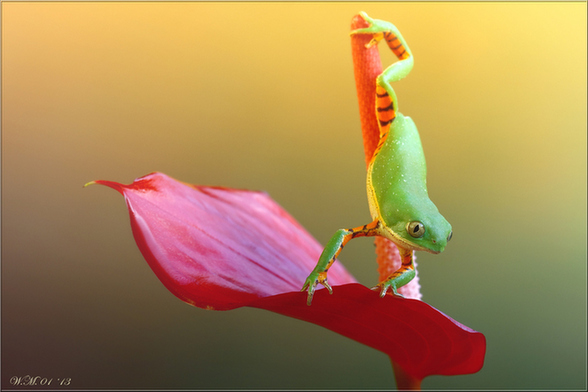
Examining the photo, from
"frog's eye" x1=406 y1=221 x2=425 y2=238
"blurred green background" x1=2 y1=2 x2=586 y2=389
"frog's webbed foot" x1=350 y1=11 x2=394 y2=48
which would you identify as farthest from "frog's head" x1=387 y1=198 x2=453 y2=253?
"blurred green background" x1=2 y1=2 x2=586 y2=389

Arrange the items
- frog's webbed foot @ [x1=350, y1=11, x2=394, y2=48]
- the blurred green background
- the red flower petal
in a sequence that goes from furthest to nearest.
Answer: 1. the blurred green background
2. frog's webbed foot @ [x1=350, y1=11, x2=394, y2=48]
3. the red flower petal

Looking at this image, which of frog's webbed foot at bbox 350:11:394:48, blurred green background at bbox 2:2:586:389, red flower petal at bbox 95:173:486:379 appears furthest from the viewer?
blurred green background at bbox 2:2:586:389

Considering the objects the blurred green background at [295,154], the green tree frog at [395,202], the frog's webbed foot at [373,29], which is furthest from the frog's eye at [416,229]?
the blurred green background at [295,154]

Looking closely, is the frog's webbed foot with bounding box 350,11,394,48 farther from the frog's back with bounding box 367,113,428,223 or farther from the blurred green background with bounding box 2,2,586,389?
the blurred green background with bounding box 2,2,586,389

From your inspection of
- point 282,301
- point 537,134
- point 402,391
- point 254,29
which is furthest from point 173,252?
point 537,134

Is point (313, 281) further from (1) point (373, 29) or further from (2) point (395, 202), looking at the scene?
(1) point (373, 29)

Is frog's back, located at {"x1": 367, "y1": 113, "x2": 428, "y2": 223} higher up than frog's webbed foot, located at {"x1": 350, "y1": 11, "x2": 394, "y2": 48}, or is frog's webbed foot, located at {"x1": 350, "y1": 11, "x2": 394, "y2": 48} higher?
frog's webbed foot, located at {"x1": 350, "y1": 11, "x2": 394, "y2": 48}

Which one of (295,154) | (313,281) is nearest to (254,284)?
(313,281)
